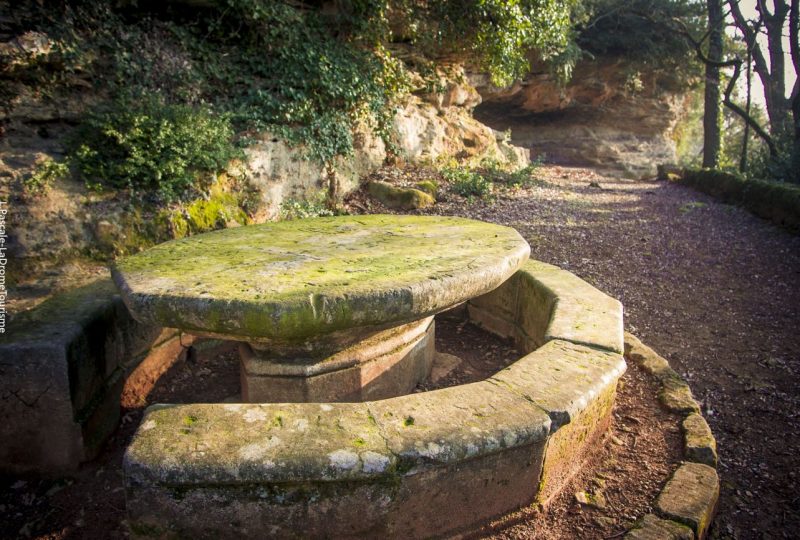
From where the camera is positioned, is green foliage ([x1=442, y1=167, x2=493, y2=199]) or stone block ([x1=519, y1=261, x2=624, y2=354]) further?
green foliage ([x1=442, y1=167, x2=493, y2=199])

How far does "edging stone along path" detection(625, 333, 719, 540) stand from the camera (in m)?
1.69

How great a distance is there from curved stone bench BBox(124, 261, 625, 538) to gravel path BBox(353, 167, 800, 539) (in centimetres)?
89

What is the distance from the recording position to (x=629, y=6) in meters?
14.6

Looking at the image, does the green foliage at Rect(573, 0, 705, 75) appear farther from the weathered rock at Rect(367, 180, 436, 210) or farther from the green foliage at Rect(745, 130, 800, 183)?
the weathered rock at Rect(367, 180, 436, 210)

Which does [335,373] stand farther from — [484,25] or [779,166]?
[779,166]

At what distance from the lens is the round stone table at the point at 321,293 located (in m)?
1.90

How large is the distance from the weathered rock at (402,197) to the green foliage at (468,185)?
85 centimetres

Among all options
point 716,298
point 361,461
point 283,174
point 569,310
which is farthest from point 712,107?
point 361,461

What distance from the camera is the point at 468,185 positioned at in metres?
7.49

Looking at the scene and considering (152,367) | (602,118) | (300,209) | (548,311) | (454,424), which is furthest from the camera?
(602,118)

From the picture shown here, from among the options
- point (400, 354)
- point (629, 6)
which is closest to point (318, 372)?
point (400, 354)

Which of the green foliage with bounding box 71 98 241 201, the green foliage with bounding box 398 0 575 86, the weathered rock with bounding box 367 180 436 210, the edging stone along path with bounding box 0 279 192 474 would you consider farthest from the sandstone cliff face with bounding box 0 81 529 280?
the green foliage with bounding box 398 0 575 86

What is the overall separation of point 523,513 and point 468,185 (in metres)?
6.13

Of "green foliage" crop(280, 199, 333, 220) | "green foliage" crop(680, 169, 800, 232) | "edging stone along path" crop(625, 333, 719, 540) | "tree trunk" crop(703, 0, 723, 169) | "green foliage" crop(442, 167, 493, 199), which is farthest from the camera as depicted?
"tree trunk" crop(703, 0, 723, 169)
